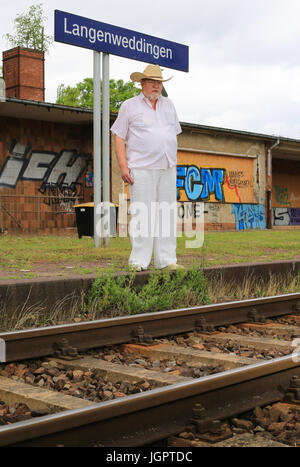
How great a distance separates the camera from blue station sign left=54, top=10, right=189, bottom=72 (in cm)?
1034

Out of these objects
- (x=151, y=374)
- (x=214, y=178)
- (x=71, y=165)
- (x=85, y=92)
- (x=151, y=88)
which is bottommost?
(x=151, y=374)

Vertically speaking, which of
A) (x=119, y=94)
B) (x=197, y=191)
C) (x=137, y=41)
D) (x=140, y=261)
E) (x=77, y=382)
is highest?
(x=119, y=94)

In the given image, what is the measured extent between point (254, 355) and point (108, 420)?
2.10 metres

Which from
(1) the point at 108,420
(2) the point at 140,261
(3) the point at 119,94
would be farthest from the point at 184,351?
(3) the point at 119,94

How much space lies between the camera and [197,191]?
26.2 meters

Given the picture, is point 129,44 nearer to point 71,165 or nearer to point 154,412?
point 154,412

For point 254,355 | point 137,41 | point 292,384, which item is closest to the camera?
point 292,384

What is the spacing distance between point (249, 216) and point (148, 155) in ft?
70.1

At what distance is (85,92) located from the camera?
200 ft

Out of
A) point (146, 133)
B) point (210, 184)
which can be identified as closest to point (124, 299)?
point (146, 133)

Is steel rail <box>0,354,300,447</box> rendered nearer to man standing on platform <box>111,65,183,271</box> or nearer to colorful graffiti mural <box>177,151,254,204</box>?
man standing on platform <box>111,65,183,271</box>

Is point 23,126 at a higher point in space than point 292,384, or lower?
higher

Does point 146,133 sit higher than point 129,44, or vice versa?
point 129,44

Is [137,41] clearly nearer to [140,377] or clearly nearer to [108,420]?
[140,377]
